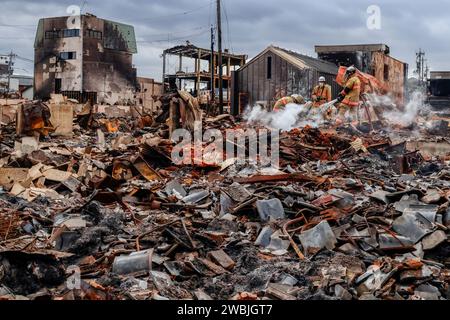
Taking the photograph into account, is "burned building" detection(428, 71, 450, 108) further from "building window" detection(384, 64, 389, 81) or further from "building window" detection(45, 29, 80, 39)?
"building window" detection(45, 29, 80, 39)

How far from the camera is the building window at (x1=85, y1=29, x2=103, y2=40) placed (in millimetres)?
39875

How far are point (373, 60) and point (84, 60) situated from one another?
23.6 metres

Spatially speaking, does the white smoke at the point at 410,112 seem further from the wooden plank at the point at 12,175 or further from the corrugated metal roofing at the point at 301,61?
the wooden plank at the point at 12,175

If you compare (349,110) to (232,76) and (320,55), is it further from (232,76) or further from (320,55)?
(320,55)

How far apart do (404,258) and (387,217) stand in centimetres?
110

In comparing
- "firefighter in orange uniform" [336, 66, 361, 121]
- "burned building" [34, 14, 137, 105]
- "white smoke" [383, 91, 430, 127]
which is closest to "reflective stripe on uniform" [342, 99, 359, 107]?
"firefighter in orange uniform" [336, 66, 361, 121]

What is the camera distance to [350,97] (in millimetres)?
15438

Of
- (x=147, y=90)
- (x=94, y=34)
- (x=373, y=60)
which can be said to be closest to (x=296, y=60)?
(x=373, y=60)

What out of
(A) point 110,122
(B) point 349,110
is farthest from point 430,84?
(A) point 110,122

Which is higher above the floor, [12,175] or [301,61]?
[301,61]

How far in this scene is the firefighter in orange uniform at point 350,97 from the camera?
49.6ft

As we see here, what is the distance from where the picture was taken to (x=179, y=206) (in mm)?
7266

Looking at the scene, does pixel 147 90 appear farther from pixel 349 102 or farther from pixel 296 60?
→ pixel 349 102

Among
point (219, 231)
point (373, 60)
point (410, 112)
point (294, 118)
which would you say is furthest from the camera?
point (373, 60)
